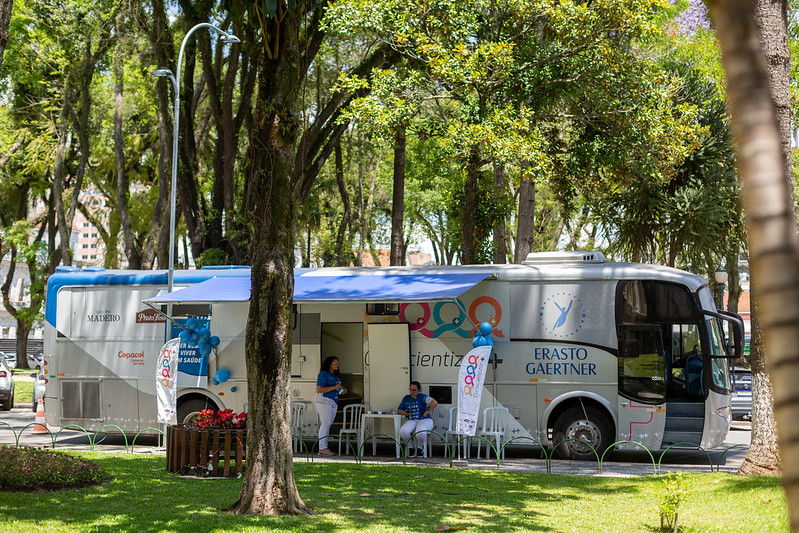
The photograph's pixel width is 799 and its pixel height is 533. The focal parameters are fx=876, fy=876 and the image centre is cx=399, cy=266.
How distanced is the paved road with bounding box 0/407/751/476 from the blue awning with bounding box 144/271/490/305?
8.91 ft

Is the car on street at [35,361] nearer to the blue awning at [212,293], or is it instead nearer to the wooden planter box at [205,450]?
the blue awning at [212,293]

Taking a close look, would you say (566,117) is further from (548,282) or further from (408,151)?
(408,151)

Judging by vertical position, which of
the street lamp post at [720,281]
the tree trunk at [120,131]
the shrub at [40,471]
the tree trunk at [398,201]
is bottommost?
the shrub at [40,471]

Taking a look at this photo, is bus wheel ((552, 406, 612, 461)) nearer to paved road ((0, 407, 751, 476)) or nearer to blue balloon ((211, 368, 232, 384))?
paved road ((0, 407, 751, 476))

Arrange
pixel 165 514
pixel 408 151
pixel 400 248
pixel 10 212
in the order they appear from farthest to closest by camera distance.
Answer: pixel 10 212 < pixel 408 151 < pixel 400 248 < pixel 165 514

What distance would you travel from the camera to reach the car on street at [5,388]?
77.0 feet

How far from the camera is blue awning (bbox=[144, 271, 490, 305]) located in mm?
14625

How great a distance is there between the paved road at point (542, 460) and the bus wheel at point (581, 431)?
0.32 m

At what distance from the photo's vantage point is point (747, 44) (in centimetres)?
172

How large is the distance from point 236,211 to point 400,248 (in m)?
5.01

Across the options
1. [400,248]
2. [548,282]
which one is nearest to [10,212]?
[400,248]

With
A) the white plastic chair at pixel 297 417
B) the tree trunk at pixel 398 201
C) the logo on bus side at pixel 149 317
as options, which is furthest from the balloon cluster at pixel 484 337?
the tree trunk at pixel 398 201

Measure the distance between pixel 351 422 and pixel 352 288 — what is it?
244 cm

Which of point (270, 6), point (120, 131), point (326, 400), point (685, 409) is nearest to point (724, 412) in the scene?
point (685, 409)
